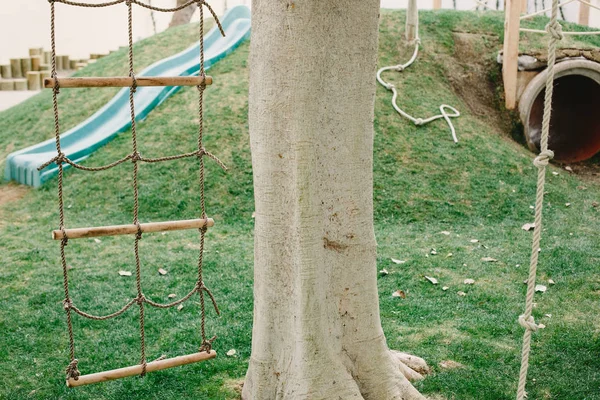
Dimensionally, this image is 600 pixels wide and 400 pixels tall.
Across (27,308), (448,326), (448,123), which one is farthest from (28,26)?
(448,326)

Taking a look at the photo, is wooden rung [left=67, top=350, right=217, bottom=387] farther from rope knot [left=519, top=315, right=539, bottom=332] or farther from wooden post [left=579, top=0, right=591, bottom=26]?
wooden post [left=579, top=0, right=591, bottom=26]

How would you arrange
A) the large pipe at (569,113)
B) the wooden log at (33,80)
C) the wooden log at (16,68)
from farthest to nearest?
the wooden log at (16,68), the wooden log at (33,80), the large pipe at (569,113)

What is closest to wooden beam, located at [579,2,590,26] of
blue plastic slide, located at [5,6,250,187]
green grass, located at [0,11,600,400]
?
green grass, located at [0,11,600,400]

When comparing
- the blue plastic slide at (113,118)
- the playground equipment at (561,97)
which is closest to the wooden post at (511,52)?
the playground equipment at (561,97)

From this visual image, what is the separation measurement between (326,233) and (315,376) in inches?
25.1

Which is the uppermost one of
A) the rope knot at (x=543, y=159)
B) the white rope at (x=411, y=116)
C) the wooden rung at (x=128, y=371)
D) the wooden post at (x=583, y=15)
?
the wooden post at (x=583, y=15)

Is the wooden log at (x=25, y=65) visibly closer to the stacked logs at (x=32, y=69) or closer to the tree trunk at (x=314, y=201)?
the stacked logs at (x=32, y=69)

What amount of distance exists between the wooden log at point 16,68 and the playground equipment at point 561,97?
13.4 metres

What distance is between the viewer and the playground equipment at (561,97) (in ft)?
27.6

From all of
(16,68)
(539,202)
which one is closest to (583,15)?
(539,202)

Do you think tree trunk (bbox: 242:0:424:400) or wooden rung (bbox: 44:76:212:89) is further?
wooden rung (bbox: 44:76:212:89)

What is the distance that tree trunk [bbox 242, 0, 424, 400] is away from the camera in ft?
9.66

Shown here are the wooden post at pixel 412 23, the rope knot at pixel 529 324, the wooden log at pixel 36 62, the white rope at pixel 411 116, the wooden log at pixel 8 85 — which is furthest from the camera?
the wooden log at pixel 36 62

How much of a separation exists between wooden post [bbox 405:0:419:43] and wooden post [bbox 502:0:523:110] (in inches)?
45.0
